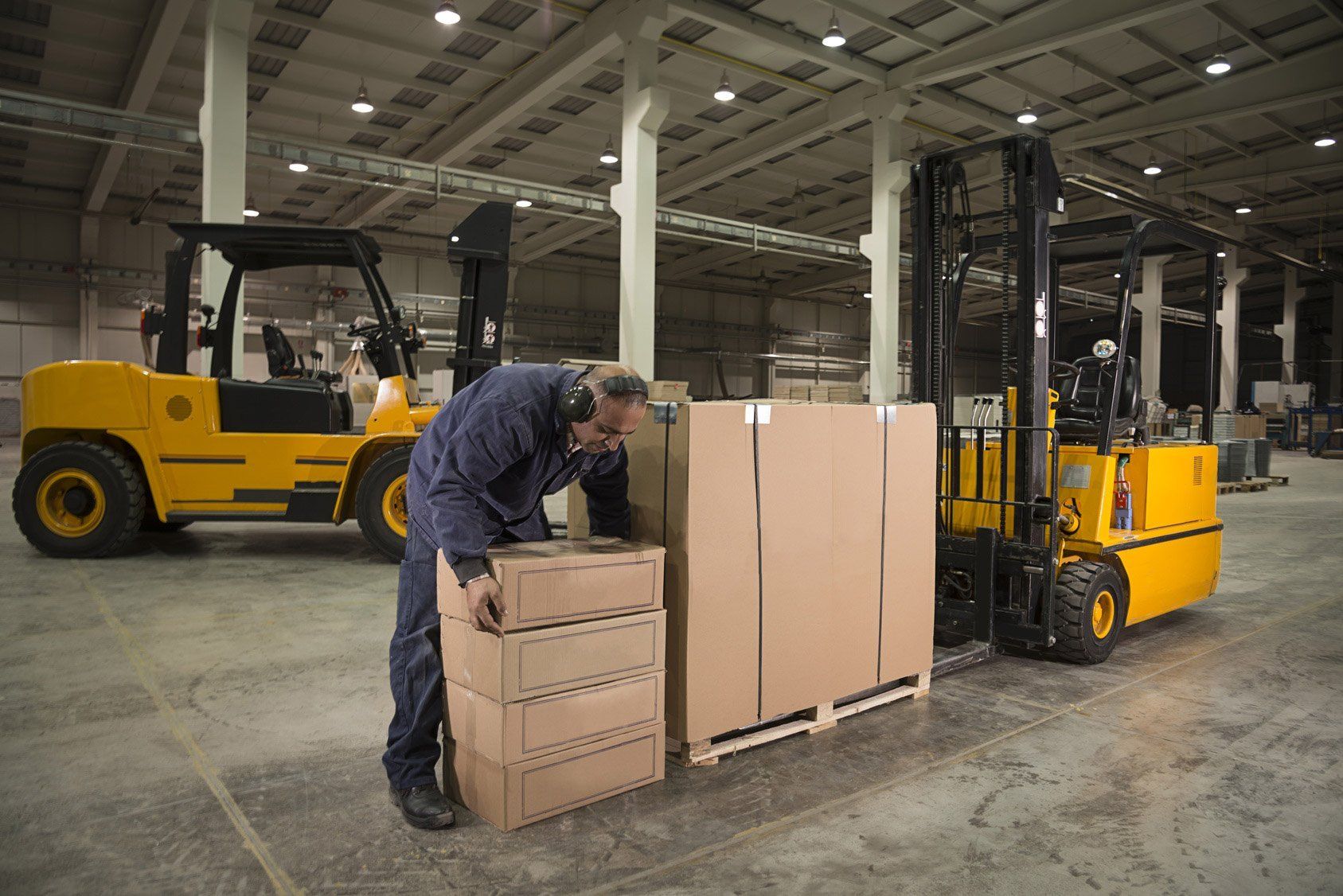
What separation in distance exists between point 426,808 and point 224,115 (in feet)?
34.5

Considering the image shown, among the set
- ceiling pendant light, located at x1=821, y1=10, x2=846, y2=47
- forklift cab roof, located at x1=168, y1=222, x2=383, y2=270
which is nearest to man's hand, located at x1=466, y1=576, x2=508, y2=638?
forklift cab roof, located at x1=168, y1=222, x2=383, y2=270

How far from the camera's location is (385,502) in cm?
695

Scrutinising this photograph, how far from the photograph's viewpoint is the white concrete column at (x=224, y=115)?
10.5m

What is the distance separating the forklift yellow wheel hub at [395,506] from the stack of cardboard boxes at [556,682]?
4.31m

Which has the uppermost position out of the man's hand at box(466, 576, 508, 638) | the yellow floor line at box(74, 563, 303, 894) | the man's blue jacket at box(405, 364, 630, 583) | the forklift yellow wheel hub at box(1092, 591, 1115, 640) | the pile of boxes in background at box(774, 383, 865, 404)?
the pile of boxes in background at box(774, 383, 865, 404)

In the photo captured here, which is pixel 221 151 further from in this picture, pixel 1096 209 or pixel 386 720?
pixel 1096 209

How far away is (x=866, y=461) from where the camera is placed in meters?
3.70

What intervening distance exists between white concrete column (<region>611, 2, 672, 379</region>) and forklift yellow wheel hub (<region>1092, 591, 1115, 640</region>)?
7.99 metres

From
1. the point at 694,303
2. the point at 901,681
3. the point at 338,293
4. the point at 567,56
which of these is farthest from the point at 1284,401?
the point at 901,681

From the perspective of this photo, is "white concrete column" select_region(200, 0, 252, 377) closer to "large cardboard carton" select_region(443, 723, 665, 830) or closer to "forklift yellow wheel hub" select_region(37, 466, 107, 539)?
"forklift yellow wheel hub" select_region(37, 466, 107, 539)

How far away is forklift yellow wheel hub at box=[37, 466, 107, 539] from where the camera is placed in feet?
22.8

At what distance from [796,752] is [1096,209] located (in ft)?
71.9

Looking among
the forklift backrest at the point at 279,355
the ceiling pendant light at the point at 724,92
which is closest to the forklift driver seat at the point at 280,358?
the forklift backrest at the point at 279,355

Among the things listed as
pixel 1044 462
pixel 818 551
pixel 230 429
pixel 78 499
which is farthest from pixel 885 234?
pixel 818 551
